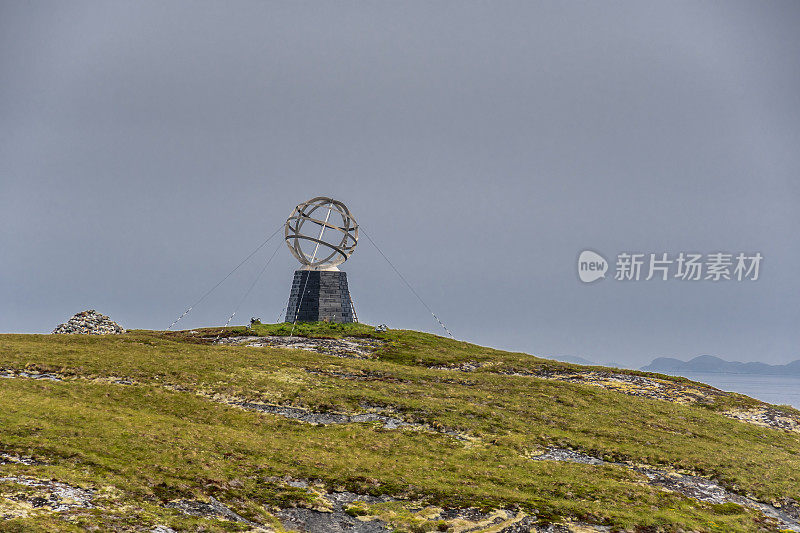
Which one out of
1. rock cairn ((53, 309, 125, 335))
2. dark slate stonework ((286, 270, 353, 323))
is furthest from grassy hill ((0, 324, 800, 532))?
dark slate stonework ((286, 270, 353, 323))

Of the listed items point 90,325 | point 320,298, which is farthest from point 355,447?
point 90,325

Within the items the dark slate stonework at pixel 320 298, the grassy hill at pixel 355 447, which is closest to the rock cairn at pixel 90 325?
the grassy hill at pixel 355 447

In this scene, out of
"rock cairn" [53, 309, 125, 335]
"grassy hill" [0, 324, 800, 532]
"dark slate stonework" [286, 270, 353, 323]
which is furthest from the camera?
"dark slate stonework" [286, 270, 353, 323]

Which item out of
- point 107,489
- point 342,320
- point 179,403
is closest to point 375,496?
point 107,489

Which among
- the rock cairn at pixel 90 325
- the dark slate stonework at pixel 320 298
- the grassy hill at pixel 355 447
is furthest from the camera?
the dark slate stonework at pixel 320 298

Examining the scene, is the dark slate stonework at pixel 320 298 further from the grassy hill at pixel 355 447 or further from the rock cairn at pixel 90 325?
the rock cairn at pixel 90 325

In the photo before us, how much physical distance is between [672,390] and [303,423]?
146 feet

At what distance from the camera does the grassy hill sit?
2441 centimetres

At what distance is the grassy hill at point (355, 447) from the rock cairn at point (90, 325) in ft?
39.3

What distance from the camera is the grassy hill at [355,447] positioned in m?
24.4

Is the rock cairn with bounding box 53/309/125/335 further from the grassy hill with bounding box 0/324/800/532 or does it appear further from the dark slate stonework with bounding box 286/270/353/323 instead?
the dark slate stonework with bounding box 286/270/353/323

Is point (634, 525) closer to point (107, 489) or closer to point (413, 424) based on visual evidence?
point (413, 424)

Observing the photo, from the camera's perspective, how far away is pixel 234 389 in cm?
4438

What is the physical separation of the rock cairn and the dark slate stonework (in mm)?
25330
